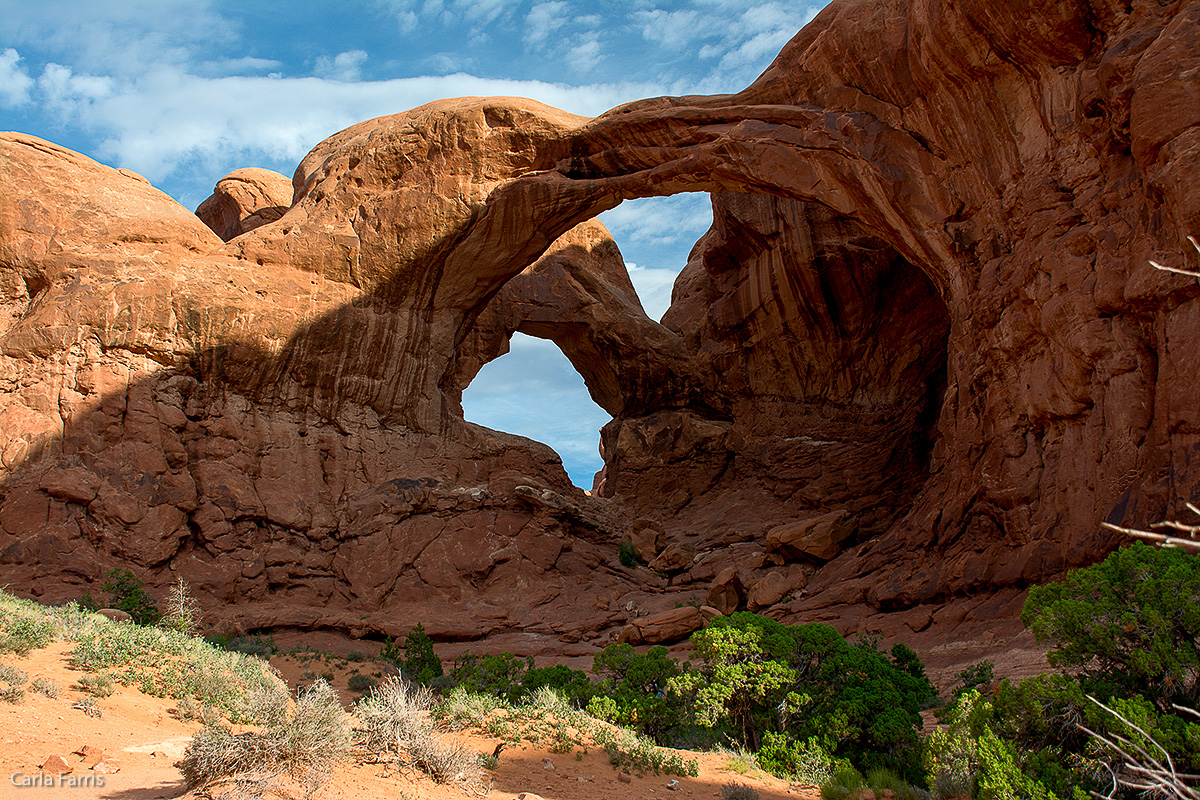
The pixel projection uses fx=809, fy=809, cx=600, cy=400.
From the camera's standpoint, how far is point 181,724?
354 inches

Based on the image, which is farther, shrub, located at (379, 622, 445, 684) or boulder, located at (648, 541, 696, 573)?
boulder, located at (648, 541, 696, 573)

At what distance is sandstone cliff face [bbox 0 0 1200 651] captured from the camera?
1349 centimetres

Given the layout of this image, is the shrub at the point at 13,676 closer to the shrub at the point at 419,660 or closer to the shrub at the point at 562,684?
the shrub at the point at 562,684

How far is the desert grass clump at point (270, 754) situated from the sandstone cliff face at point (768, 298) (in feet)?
36.9

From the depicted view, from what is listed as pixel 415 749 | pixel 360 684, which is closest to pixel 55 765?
pixel 415 749

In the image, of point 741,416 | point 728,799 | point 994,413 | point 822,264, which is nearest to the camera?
point 728,799

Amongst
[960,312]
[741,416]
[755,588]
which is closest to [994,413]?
[960,312]

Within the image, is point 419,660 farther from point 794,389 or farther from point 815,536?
point 794,389

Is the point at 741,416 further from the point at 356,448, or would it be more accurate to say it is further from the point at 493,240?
the point at 356,448

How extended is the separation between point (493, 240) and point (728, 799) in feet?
57.5

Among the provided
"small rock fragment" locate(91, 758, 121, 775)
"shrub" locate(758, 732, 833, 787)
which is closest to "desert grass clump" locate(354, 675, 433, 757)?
"small rock fragment" locate(91, 758, 121, 775)

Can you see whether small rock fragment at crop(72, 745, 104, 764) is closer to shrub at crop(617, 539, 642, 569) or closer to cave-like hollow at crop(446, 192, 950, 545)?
shrub at crop(617, 539, 642, 569)

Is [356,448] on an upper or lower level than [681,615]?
upper

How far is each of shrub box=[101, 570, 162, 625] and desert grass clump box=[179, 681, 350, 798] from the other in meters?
9.69
